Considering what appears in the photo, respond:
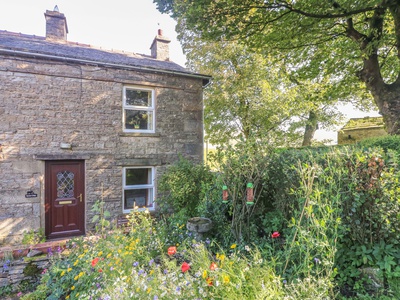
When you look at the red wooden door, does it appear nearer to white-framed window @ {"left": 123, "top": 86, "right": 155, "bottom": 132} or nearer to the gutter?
white-framed window @ {"left": 123, "top": 86, "right": 155, "bottom": 132}

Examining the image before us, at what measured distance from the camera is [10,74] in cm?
595

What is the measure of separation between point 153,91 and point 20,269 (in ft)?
19.7

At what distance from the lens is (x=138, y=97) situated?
24.8 ft

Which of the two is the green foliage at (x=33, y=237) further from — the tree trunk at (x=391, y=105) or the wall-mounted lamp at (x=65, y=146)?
the tree trunk at (x=391, y=105)

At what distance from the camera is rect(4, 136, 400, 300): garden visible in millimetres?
2188

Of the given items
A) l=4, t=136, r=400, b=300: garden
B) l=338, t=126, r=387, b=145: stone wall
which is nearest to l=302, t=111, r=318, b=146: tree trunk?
l=338, t=126, r=387, b=145: stone wall

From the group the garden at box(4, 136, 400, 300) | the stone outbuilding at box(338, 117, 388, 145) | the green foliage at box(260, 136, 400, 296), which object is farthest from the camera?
the stone outbuilding at box(338, 117, 388, 145)

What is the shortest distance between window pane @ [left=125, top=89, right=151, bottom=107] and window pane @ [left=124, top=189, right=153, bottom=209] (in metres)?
3.05

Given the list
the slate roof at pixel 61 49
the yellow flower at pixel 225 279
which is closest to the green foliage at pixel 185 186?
the slate roof at pixel 61 49

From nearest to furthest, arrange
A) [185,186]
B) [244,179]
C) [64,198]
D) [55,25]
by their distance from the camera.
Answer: [244,179]
[185,186]
[64,198]
[55,25]

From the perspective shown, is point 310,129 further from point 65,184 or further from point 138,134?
point 65,184

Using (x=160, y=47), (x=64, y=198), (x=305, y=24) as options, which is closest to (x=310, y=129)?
(x=305, y=24)

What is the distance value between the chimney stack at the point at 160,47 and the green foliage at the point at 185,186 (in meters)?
5.77

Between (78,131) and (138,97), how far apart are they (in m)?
2.25
